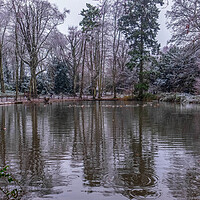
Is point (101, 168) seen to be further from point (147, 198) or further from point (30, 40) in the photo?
point (30, 40)

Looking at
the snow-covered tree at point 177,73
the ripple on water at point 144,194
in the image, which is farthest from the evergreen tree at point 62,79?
the ripple on water at point 144,194

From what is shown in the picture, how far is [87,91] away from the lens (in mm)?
54219

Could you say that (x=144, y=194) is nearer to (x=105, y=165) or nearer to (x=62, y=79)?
(x=105, y=165)

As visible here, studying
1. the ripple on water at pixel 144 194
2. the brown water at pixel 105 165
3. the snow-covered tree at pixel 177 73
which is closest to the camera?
the ripple on water at pixel 144 194

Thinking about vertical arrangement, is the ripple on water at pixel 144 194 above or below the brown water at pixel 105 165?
below

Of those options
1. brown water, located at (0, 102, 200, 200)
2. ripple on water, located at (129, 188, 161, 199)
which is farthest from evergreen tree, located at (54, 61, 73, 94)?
ripple on water, located at (129, 188, 161, 199)

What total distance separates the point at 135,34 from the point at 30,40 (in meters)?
13.3

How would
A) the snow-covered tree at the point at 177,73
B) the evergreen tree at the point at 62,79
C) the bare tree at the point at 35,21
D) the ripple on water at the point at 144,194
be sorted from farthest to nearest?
the evergreen tree at the point at 62,79
the snow-covered tree at the point at 177,73
the bare tree at the point at 35,21
the ripple on water at the point at 144,194

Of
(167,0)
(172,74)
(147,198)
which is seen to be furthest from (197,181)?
(172,74)

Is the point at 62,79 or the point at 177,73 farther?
the point at 62,79

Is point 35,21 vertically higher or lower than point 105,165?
higher

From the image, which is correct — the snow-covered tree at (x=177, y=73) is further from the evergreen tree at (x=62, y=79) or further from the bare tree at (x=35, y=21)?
the evergreen tree at (x=62, y=79)

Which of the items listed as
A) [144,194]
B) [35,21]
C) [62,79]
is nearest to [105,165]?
[144,194]

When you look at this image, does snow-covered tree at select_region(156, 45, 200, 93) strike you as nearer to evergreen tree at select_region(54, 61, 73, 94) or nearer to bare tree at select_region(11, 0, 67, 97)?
bare tree at select_region(11, 0, 67, 97)
